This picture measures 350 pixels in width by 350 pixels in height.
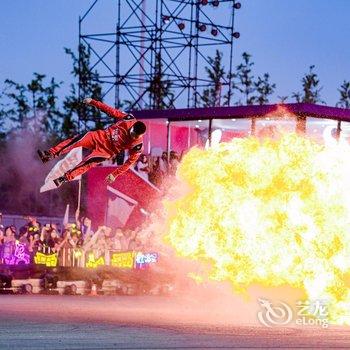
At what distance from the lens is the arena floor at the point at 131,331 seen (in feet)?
46.2

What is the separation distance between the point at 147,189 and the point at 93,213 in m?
2.48

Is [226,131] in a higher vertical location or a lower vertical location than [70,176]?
higher

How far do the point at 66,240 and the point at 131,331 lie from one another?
9.60m

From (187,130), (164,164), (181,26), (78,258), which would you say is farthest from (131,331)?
(181,26)

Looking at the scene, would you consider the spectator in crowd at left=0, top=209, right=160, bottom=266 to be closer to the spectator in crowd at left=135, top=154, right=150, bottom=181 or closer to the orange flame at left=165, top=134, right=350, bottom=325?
the spectator in crowd at left=135, top=154, right=150, bottom=181

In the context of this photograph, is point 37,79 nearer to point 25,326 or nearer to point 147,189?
point 147,189

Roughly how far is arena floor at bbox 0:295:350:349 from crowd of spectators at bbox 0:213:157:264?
3315mm

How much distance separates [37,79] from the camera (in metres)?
46.1

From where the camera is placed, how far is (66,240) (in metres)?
25.0

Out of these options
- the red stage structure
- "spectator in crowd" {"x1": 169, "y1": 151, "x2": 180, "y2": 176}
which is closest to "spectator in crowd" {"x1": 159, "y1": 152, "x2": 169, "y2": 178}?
"spectator in crowd" {"x1": 169, "y1": 151, "x2": 180, "y2": 176}

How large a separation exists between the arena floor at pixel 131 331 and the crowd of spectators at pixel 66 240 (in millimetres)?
3315

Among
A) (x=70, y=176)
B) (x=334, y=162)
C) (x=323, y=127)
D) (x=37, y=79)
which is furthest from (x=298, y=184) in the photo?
(x=37, y=79)

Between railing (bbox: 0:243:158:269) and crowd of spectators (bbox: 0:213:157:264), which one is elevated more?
crowd of spectators (bbox: 0:213:157:264)

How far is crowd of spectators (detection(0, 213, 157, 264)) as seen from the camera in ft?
78.1
